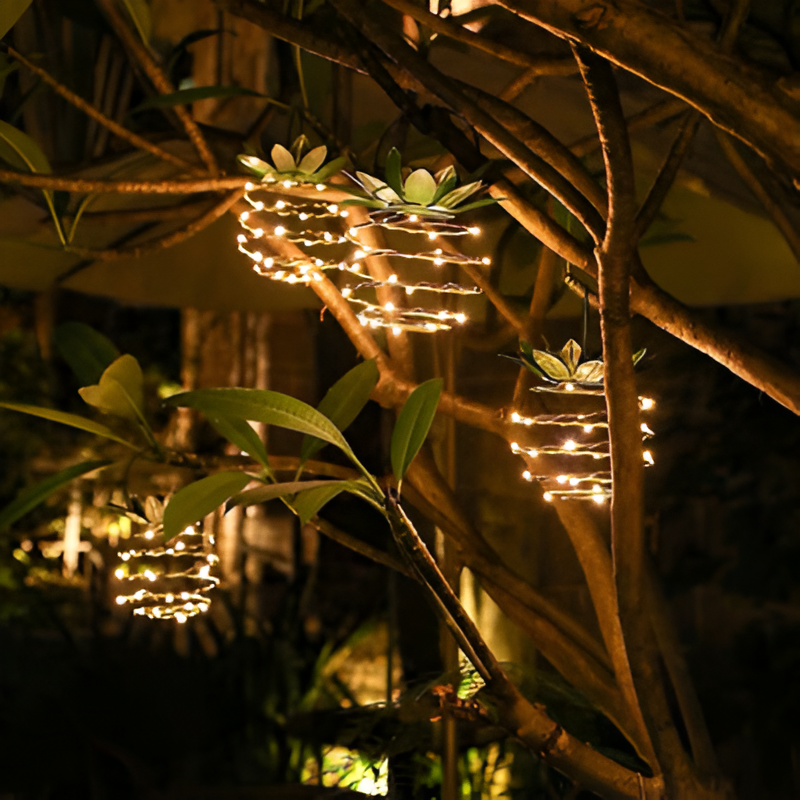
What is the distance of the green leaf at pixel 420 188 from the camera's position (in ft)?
2.48

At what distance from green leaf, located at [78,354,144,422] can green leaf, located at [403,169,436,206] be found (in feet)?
1.31

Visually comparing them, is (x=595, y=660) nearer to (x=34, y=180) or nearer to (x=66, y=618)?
(x=34, y=180)

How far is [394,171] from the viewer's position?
762 millimetres

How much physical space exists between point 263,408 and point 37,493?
0.26 meters

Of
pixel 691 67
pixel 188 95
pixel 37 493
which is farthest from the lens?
pixel 188 95

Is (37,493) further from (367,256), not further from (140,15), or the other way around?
(140,15)

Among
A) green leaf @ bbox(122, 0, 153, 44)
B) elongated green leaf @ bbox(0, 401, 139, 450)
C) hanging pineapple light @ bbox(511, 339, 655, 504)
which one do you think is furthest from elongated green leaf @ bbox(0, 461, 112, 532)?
green leaf @ bbox(122, 0, 153, 44)

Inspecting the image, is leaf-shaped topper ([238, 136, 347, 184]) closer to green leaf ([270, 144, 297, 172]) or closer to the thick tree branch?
green leaf ([270, 144, 297, 172])

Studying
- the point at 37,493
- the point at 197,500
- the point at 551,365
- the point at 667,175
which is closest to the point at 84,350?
the point at 37,493

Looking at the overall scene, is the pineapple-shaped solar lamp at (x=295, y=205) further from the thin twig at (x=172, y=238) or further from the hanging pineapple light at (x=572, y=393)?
the hanging pineapple light at (x=572, y=393)

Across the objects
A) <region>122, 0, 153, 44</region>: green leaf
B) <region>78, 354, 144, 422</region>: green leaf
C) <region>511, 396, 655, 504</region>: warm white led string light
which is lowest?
<region>511, 396, 655, 504</region>: warm white led string light

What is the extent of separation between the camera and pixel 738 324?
265cm

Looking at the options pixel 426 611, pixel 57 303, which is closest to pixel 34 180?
pixel 426 611

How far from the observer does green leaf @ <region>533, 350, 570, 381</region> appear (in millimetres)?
823
